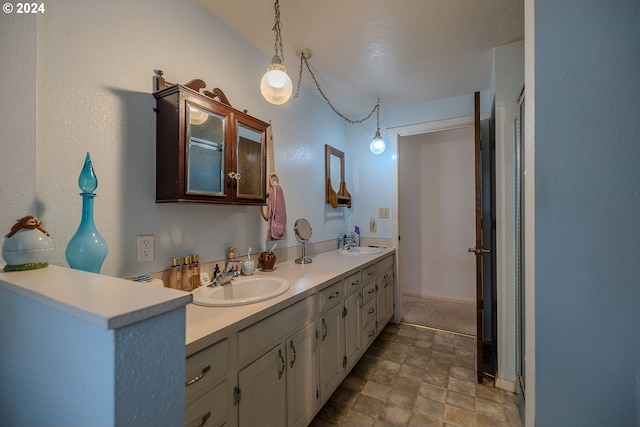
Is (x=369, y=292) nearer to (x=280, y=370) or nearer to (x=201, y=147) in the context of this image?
(x=280, y=370)

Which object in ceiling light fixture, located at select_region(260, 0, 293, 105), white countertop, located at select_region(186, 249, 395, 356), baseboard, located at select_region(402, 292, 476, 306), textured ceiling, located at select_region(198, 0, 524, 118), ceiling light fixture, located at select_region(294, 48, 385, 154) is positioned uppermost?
textured ceiling, located at select_region(198, 0, 524, 118)

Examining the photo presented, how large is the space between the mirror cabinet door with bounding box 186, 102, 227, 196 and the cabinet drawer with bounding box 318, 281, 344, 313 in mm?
805

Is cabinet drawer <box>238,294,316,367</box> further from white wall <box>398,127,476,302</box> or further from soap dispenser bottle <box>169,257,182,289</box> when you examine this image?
white wall <box>398,127,476,302</box>

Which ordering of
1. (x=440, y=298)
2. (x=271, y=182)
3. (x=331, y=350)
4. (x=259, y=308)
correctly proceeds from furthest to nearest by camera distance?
(x=440, y=298) < (x=271, y=182) < (x=331, y=350) < (x=259, y=308)

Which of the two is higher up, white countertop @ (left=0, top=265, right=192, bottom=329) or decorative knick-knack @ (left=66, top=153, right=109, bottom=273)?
decorative knick-knack @ (left=66, top=153, right=109, bottom=273)

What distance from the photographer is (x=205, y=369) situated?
2.71 ft

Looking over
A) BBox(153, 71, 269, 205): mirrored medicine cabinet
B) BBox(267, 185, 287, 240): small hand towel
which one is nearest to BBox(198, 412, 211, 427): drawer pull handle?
BBox(153, 71, 269, 205): mirrored medicine cabinet

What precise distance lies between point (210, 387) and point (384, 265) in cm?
193

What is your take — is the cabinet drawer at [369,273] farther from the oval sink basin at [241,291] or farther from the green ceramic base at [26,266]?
the green ceramic base at [26,266]

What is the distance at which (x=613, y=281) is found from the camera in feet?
2.46

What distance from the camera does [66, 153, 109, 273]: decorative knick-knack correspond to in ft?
2.86

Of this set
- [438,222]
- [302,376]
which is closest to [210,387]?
[302,376]

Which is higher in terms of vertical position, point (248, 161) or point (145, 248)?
point (248, 161)

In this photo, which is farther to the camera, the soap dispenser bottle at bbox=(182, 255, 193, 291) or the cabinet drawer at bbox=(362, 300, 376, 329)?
the cabinet drawer at bbox=(362, 300, 376, 329)
